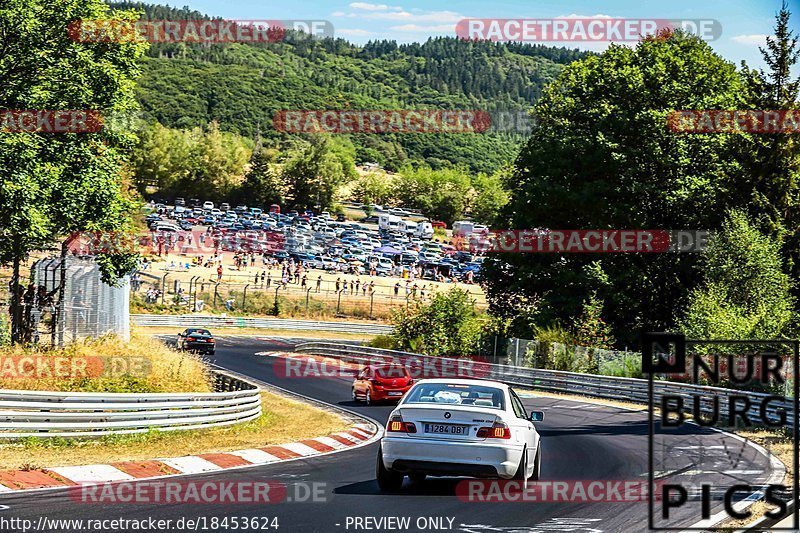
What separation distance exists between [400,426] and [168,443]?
304 inches

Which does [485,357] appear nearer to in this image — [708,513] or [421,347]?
[421,347]

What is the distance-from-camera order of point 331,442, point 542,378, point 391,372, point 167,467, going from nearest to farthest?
point 167,467, point 331,442, point 391,372, point 542,378

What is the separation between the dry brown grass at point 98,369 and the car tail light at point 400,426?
968cm

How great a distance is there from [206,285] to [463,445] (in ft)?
213

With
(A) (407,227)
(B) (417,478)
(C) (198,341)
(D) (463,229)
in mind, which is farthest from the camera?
(D) (463,229)

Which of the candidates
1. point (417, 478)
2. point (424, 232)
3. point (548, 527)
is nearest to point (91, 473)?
point (417, 478)

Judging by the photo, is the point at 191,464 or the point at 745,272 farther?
the point at 745,272

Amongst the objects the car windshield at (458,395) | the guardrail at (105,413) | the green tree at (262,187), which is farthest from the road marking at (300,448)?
the green tree at (262,187)

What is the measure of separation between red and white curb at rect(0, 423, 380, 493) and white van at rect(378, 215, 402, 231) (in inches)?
3961

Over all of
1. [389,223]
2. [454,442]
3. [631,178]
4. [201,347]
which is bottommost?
[201,347]

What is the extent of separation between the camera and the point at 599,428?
2541 cm

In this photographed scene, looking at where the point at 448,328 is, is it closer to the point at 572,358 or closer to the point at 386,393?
the point at 572,358

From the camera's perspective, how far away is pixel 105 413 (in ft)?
59.9

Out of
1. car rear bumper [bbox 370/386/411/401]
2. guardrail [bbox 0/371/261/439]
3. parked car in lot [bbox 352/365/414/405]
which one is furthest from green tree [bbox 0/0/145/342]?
car rear bumper [bbox 370/386/411/401]
